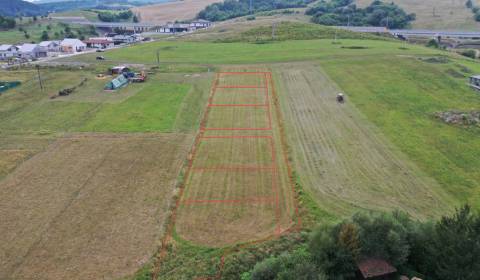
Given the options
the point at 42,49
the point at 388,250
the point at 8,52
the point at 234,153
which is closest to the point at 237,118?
the point at 234,153

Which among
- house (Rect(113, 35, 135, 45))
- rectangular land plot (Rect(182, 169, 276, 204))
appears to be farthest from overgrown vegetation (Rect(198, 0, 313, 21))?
rectangular land plot (Rect(182, 169, 276, 204))

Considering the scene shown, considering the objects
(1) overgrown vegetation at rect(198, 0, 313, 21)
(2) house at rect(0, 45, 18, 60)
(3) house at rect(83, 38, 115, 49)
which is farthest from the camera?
(1) overgrown vegetation at rect(198, 0, 313, 21)

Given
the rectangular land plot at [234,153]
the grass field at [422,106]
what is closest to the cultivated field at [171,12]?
the grass field at [422,106]

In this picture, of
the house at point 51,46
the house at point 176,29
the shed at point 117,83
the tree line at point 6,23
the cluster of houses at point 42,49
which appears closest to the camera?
the shed at point 117,83

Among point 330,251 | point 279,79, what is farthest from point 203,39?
point 330,251

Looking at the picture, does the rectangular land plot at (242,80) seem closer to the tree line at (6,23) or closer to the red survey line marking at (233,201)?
the red survey line marking at (233,201)

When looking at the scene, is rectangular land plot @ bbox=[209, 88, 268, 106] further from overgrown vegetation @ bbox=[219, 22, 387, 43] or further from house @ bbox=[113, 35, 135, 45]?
house @ bbox=[113, 35, 135, 45]

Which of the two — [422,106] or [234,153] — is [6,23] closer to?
[234,153]
